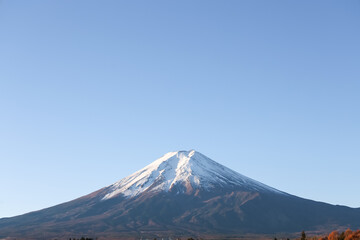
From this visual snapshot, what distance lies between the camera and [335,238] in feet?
395

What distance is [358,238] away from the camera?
11350 cm

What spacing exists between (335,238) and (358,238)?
25.4 feet
